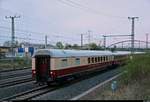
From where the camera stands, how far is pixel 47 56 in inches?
872

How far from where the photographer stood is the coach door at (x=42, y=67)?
22094 mm

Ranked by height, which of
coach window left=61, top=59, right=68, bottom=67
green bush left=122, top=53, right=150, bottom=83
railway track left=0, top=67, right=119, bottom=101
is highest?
coach window left=61, top=59, right=68, bottom=67

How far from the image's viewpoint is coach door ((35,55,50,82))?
72.5 ft

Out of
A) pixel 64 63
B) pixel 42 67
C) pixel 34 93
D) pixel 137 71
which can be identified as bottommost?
pixel 34 93

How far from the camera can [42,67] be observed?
73.8 feet

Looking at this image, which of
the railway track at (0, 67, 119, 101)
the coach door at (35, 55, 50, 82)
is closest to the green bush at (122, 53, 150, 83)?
the railway track at (0, 67, 119, 101)

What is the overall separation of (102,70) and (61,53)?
1606cm

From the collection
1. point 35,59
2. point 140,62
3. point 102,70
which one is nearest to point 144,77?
point 140,62

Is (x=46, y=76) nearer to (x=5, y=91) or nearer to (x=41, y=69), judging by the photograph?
(x=41, y=69)

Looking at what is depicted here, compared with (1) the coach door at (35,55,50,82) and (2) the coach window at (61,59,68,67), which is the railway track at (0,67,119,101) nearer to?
(1) the coach door at (35,55,50,82)

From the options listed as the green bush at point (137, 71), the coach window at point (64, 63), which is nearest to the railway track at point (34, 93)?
the coach window at point (64, 63)

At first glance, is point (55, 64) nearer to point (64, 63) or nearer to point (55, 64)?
point (55, 64)

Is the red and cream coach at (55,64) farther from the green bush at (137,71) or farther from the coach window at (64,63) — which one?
the green bush at (137,71)

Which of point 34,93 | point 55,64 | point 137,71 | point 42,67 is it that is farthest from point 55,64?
point 137,71
